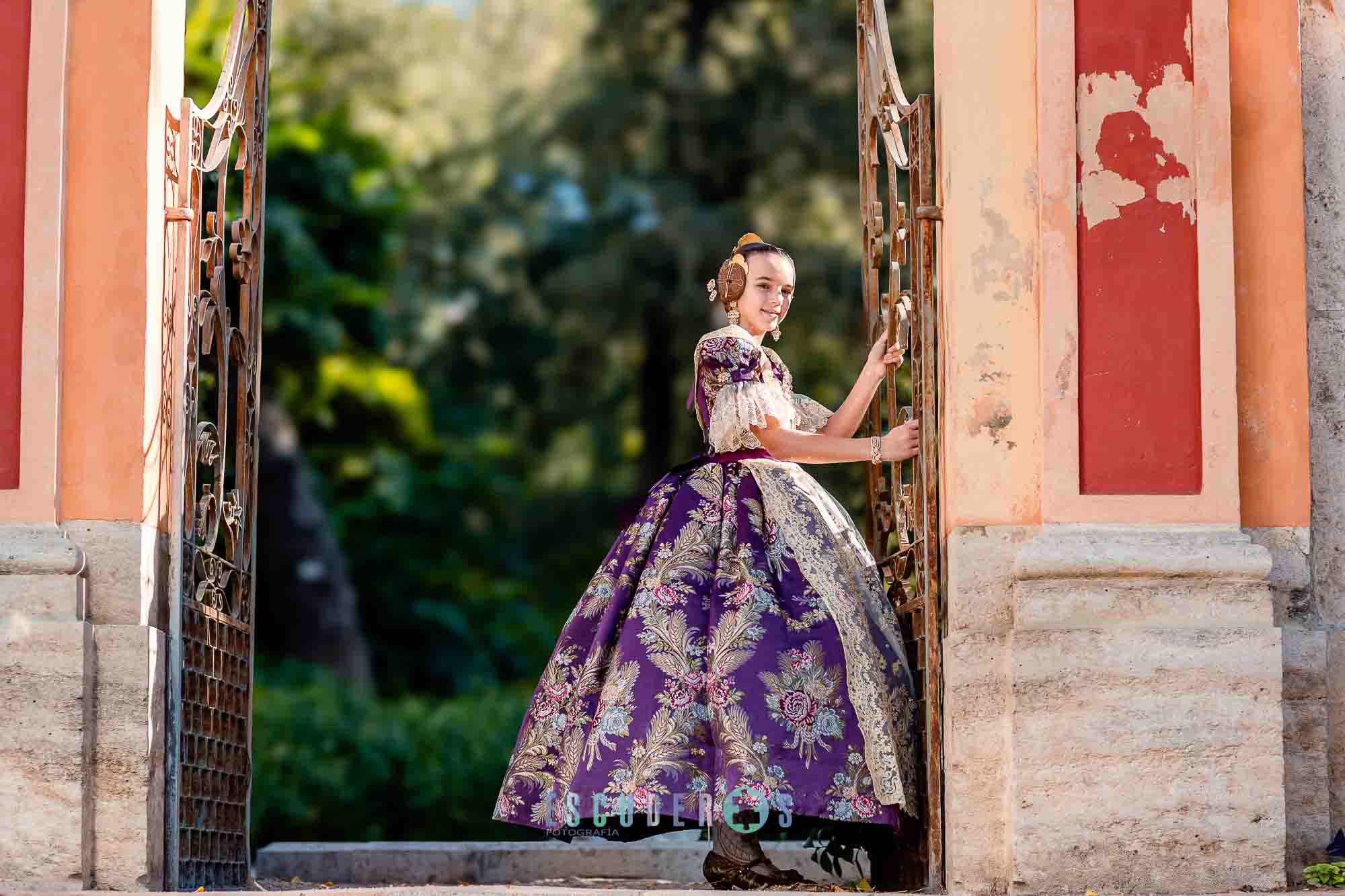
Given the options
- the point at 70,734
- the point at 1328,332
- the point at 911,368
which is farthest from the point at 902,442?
the point at 70,734

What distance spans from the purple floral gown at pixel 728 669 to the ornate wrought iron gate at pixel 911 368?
0.14 metres

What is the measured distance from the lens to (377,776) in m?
11.5

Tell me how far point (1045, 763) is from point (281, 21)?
17114 millimetres

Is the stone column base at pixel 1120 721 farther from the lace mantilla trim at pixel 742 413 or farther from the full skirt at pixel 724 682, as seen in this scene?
the lace mantilla trim at pixel 742 413

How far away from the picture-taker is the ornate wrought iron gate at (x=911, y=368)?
214 inches

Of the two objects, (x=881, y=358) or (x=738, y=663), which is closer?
(x=738, y=663)

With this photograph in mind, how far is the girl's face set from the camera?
611 centimetres

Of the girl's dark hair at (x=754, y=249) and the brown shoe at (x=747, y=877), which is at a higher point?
the girl's dark hair at (x=754, y=249)

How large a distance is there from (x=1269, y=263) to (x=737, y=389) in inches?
60.7

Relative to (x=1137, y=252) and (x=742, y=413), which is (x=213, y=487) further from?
(x=1137, y=252)

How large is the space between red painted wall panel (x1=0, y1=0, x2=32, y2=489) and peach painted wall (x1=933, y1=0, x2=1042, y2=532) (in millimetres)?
2526

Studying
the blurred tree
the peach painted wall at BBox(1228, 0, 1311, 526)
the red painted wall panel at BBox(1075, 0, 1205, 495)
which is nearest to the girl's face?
the red painted wall panel at BBox(1075, 0, 1205, 495)

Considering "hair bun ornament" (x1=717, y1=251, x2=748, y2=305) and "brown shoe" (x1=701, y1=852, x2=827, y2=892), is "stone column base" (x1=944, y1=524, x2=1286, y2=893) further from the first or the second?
"hair bun ornament" (x1=717, y1=251, x2=748, y2=305)

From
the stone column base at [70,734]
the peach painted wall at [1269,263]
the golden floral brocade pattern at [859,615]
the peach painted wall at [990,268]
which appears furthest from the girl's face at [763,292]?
the stone column base at [70,734]
